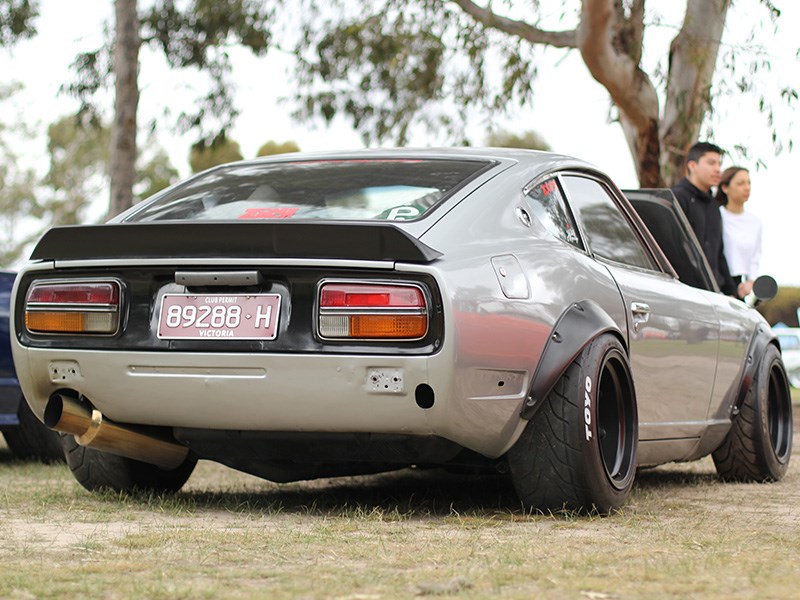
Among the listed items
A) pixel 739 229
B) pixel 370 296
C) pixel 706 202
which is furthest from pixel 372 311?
pixel 739 229

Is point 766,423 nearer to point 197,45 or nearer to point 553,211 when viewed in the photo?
point 553,211

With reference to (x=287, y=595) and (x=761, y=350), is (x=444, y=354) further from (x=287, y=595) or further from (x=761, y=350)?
(x=761, y=350)

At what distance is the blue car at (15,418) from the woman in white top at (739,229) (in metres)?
4.40

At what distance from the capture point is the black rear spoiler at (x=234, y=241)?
14.3 ft

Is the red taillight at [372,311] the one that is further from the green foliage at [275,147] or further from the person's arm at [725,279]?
the green foliage at [275,147]

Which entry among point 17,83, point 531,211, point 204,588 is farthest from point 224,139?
point 17,83

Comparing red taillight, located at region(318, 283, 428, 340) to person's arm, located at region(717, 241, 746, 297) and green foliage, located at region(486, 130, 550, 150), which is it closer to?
person's arm, located at region(717, 241, 746, 297)

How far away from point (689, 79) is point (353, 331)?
12.3 m

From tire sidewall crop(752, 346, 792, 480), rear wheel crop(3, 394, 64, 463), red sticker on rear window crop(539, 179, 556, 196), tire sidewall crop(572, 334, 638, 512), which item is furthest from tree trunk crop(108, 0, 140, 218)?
tire sidewall crop(572, 334, 638, 512)

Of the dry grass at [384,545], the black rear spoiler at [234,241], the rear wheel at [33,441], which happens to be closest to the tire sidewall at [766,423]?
the dry grass at [384,545]

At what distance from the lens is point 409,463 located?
496 cm

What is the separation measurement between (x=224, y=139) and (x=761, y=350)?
1579 cm

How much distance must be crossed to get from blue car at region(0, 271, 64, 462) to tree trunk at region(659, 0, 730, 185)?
9.68 m

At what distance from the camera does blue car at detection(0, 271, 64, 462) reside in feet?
24.7
